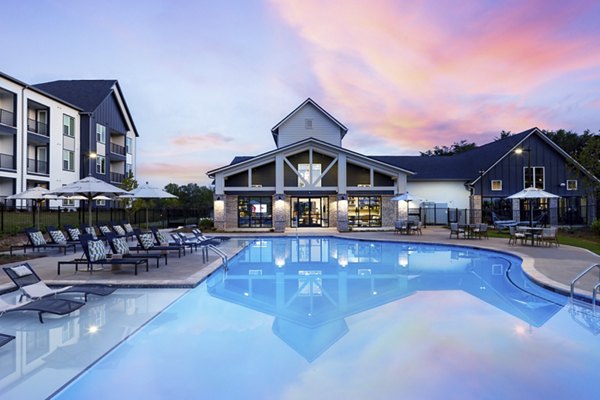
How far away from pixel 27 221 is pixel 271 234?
14264mm

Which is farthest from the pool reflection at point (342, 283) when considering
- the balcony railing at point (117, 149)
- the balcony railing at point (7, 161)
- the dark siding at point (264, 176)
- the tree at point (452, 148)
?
the tree at point (452, 148)

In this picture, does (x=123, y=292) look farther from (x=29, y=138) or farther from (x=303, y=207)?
(x=29, y=138)

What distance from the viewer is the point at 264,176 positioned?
27203mm

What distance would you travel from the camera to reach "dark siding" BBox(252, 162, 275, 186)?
89.0 feet

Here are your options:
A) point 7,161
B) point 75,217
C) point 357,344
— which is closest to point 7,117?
point 7,161

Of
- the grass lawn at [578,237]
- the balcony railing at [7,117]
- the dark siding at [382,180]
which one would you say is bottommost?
the grass lawn at [578,237]

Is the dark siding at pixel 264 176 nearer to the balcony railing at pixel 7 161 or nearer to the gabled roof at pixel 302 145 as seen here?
the gabled roof at pixel 302 145

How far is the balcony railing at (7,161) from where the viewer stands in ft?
75.1

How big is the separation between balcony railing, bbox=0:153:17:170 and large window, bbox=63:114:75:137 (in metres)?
5.94

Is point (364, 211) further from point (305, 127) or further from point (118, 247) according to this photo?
point (118, 247)

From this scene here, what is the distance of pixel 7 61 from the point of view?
4366 cm

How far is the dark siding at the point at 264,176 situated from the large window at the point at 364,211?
20.7 feet

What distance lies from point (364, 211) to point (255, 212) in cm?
854

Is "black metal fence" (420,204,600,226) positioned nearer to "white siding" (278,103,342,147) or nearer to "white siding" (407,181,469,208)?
"white siding" (407,181,469,208)
